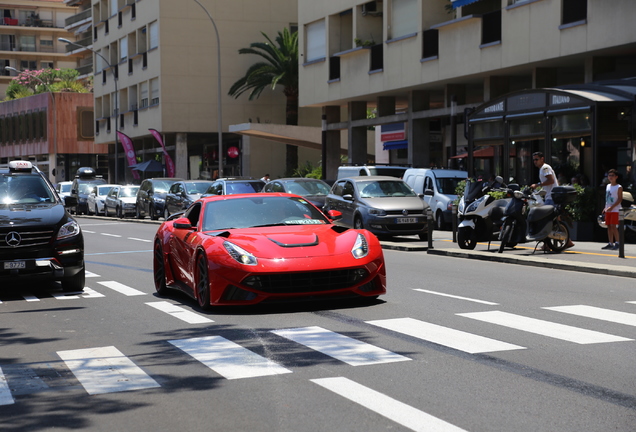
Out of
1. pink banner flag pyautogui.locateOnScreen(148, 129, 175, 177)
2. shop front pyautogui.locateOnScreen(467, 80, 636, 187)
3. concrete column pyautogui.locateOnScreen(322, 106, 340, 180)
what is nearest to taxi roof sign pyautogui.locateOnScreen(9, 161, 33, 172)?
shop front pyautogui.locateOnScreen(467, 80, 636, 187)

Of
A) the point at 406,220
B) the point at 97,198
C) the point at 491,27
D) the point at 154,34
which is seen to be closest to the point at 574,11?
the point at 491,27

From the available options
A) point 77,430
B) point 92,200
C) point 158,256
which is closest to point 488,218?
point 158,256

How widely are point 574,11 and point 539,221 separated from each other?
1219 cm

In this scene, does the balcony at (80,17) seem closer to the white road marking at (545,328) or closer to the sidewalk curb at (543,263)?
the sidewalk curb at (543,263)

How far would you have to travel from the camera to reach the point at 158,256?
43.3 feet

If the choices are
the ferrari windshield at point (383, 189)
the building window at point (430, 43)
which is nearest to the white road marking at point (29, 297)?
the ferrari windshield at point (383, 189)

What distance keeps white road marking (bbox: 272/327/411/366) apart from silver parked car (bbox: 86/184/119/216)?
42656 mm

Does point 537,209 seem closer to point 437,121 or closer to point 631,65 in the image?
point 631,65

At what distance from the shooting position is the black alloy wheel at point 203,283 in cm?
1078

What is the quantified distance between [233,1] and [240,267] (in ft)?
178

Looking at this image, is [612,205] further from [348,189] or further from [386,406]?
[386,406]

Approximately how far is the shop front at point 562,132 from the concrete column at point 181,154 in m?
39.0

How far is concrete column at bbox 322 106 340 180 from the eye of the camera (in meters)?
47.7

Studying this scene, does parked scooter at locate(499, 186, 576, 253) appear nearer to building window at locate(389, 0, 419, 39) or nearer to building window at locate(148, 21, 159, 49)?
building window at locate(389, 0, 419, 39)
